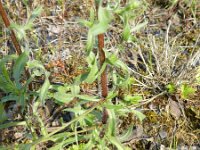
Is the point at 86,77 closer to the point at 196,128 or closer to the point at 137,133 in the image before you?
the point at 137,133

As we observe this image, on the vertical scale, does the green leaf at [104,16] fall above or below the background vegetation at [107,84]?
above

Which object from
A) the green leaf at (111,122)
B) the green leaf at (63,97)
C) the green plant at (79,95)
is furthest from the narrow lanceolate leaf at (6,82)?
the green leaf at (111,122)

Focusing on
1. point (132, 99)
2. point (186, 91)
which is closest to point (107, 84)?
point (132, 99)

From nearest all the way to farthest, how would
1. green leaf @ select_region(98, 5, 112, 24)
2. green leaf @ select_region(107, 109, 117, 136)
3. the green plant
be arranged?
green leaf @ select_region(98, 5, 112, 24) → the green plant → green leaf @ select_region(107, 109, 117, 136)

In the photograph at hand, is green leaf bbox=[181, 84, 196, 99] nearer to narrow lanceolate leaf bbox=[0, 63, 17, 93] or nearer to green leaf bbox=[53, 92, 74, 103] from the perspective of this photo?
green leaf bbox=[53, 92, 74, 103]

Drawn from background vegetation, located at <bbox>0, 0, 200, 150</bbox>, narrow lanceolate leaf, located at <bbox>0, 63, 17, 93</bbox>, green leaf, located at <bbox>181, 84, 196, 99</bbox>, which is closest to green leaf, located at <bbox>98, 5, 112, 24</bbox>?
background vegetation, located at <bbox>0, 0, 200, 150</bbox>

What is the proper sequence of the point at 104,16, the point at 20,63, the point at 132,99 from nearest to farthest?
1. the point at 104,16
2. the point at 20,63
3. the point at 132,99

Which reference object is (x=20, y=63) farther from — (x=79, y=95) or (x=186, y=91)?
(x=186, y=91)

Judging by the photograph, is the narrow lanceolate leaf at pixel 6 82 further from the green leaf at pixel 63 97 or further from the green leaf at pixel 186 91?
the green leaf at pixel 186 91

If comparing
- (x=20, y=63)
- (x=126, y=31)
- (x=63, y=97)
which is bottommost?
(x=63, y=97)

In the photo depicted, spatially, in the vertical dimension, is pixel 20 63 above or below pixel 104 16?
below

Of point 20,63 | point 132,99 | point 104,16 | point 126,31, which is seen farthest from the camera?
point 132,99

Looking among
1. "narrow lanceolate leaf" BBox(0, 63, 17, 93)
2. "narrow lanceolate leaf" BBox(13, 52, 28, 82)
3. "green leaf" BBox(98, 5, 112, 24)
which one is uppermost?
"green leaf" BBox(98, 5, 112, 24)
